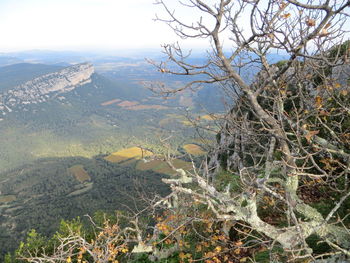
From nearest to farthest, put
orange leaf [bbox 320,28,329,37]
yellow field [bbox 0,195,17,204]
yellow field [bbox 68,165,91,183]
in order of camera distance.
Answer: orange leaf [bbox 320,28,329,37], yellow field [bbox 0,195,17,204], yellow field [bbox 68,165,91,183]

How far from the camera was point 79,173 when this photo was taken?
158750mm

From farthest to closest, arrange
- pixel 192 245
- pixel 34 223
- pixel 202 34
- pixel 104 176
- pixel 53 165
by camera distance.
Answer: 1. pixel 53 165
2. pixel 104 176
3. pixel 34 223
4. pixel 192 245
5. pixel 202 34

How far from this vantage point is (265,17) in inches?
227

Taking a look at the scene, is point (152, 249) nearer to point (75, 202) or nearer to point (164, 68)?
point (164, 68)

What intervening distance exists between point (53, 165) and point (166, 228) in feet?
610

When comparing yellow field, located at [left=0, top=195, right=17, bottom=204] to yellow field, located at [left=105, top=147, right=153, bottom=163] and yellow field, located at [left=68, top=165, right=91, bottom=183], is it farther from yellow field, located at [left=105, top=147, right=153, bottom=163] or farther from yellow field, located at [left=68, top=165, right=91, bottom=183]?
Result: yellow field, located at [left=105, top=147, right=153, bottom=163]

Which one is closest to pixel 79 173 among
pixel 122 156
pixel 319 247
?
pixel 122 156

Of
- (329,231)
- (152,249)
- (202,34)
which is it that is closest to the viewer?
(329,231)

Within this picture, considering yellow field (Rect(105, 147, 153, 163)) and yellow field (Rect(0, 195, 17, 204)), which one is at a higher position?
yellow field (Rect(105, 147, 153, 163))

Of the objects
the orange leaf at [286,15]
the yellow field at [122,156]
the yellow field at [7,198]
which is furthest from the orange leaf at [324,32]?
the yellow field at [122,156]

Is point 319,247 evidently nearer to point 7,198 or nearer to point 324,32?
point 324,32

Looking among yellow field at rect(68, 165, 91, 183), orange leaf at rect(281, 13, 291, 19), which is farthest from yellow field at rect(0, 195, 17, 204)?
orange leaf at rect(281, 13, 291, 19)

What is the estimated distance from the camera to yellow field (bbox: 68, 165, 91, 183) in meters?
150

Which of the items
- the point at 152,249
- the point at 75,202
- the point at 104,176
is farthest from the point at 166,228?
the point at 104,176
